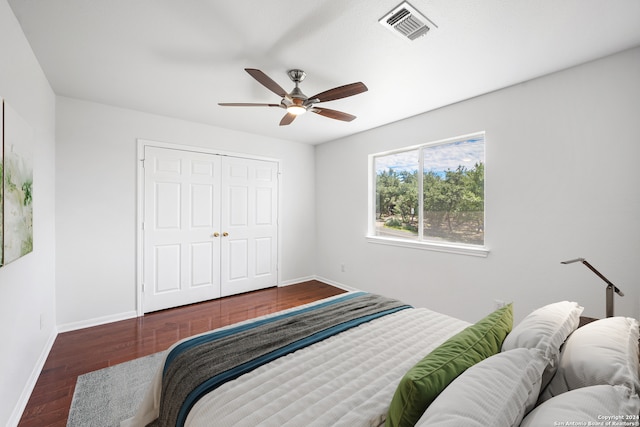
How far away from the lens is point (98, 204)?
323 cm

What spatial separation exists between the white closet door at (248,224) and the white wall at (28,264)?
1.87 m

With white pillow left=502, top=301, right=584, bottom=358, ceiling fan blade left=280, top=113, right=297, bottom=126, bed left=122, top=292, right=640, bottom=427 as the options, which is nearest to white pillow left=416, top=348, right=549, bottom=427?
bed left=122, top=292, right=640, bottom=427

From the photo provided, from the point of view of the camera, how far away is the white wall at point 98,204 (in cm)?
304

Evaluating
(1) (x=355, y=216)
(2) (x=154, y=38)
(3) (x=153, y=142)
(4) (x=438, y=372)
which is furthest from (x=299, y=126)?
(4) (x=438, y=372)

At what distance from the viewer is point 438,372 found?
0.92m

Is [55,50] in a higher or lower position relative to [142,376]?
higher

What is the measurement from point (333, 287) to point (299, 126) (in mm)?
2637

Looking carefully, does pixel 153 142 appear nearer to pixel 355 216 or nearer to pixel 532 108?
pixel 355 216

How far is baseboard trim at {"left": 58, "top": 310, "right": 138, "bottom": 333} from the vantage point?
3.04 meters

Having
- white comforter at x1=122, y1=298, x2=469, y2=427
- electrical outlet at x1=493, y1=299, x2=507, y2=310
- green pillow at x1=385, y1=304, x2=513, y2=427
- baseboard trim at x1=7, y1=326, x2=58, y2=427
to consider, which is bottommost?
baseboard trim at x1=7, y1=326, x2=58, y2=427

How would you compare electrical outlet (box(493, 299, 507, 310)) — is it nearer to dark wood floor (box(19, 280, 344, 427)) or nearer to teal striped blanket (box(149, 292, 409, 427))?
teal striped blanket (box(149, 292, 409, 427))

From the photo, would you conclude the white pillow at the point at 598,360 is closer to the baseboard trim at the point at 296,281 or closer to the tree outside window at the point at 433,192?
the tree outside window at the point at 433,192

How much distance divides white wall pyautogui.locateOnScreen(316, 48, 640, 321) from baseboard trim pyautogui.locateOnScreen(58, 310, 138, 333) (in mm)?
3425

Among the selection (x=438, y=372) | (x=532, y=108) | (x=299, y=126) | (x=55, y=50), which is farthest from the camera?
(x=299, y=126)
